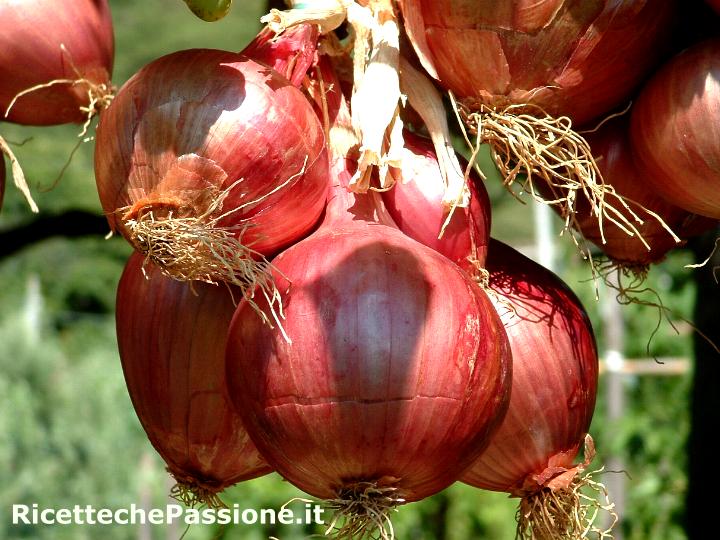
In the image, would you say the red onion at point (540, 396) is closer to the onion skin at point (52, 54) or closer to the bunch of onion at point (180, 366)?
the bunch of onion at point (180, 366)

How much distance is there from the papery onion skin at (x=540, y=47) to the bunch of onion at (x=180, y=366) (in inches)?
12.2

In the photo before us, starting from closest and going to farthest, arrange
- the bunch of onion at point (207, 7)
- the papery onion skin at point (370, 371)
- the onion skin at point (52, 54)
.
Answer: the papery onion skin at point (370, 371), the bunch of onion at point (207, 7), the onion skin at point (52, 54)

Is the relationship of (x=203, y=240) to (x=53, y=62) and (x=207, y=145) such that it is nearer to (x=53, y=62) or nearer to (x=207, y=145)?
(x=207, y=145)

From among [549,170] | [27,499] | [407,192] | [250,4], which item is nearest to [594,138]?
[549,170]

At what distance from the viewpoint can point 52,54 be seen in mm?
1011

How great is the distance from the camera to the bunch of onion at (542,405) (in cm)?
94

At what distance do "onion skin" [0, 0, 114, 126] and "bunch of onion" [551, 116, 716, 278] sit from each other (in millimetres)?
532

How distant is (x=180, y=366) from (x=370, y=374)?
262 mm

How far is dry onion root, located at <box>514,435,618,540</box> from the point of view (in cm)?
97

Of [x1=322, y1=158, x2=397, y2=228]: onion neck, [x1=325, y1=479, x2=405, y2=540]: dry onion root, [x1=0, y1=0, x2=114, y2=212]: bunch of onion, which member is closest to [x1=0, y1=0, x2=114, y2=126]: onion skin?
[x1=0, y1=0, x2=114, y2=212]: bunch of onion

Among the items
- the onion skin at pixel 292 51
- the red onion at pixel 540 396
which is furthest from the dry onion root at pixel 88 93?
the red onion at pixel 540 396

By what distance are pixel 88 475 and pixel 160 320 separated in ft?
16.7

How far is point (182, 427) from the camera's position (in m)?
0.97

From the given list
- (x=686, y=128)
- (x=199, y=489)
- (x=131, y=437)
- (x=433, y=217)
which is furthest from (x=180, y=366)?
(x=131, y=437)
